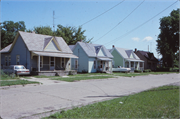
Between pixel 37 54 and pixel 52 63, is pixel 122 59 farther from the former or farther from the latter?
pixel 37 54

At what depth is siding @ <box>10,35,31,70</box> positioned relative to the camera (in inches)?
982

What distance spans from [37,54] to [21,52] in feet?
12.4

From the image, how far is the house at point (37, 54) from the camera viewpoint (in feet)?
81.3

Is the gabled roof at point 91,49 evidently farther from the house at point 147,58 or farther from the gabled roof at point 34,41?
the house at point 147,58

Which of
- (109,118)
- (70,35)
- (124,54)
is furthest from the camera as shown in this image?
(70,35)

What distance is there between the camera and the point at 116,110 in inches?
230

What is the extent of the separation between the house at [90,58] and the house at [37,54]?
5511 millimetres

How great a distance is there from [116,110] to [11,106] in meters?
4.09

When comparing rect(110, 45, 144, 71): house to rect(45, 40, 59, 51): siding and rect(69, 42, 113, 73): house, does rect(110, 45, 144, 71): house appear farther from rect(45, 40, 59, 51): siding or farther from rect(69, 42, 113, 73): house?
rect(45, 40, 59, 51): siding

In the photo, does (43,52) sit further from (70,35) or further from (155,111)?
(70,35)

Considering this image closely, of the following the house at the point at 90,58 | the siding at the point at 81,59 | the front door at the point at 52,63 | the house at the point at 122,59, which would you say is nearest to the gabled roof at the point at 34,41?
the front door at the point at 52,63

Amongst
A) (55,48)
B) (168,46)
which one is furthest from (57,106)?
(168,46)

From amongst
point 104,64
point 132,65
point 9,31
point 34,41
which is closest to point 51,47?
point 34,41

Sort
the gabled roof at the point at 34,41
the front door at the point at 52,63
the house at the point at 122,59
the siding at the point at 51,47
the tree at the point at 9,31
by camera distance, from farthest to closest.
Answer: the tree at the point at 9,31 < the house at the point at 122,59 < the front door at the point at 52,63 < the siding at the point at 51,47 < the gabled roof at the point at 34,41
